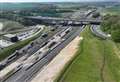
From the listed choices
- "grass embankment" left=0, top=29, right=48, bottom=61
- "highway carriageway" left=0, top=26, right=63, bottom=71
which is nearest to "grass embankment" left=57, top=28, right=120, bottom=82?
"highway carriageway" left=0, top=26, right=63, bottom=71

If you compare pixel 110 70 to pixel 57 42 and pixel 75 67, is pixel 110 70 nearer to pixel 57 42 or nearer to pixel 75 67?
pixel 75 67

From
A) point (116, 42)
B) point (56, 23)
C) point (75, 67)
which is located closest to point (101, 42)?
point (116, 42)

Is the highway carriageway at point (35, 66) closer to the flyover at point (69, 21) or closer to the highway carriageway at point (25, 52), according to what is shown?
the highway carriageway at point (25, 52)

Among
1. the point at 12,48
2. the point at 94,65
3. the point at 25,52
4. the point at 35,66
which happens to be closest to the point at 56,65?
the point at 35,66

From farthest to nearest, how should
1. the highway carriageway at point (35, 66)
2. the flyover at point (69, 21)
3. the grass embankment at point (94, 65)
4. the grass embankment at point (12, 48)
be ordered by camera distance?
the flyover at point (69, 21) < the grass embankment at point (12, 48) < the highway carriageway at point (35, 66) < the grass embankment at point (94, 65)

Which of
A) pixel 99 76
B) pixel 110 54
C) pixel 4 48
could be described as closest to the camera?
pixel 99 76

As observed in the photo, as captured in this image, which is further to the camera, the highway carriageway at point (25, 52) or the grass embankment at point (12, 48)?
the grass embankment at point (12, 48)

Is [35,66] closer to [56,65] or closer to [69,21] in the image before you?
[56,65]

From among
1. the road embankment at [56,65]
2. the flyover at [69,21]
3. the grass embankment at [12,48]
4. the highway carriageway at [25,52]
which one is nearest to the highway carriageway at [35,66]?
the road embankment at [56,65]

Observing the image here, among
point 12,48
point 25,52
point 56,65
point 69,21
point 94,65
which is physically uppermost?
Result: point 94,65
